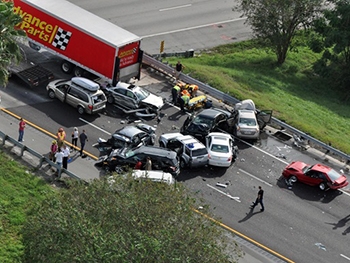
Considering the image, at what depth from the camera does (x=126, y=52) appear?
4119 centimetres

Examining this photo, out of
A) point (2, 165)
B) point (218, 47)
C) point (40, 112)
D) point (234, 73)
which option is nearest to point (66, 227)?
point (2, 165)

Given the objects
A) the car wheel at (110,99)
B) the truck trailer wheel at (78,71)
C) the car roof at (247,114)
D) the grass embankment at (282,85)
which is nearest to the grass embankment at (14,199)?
the car wheel at (110,99)

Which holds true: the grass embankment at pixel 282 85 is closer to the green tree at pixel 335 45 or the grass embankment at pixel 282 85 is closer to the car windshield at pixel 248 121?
the green tree at pixel 335 45

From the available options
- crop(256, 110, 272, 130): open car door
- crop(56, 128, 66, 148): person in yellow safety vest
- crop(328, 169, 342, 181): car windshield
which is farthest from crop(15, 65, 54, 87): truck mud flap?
crop(328, 169, 342, 181): car windshield

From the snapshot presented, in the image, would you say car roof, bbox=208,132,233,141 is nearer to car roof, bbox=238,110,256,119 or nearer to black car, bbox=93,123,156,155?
car roof, bbox=238,110,256,119

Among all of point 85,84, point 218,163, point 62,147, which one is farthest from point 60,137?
point 218,163

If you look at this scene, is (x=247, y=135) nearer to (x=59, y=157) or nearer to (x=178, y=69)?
(x=178, y=69)

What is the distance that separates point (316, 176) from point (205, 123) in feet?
21.7

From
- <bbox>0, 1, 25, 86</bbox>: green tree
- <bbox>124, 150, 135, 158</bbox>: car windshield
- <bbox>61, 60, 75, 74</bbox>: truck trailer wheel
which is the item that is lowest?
<bbox>61, 60, 75, 74</bbox>: truck trailer wheel

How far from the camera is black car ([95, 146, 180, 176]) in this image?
112 ft

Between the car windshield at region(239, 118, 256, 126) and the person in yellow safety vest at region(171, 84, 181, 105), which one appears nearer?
the car windshield at region(239, 118, 256, 126)

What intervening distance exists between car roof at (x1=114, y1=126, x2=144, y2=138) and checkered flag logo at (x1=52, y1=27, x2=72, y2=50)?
817 cm

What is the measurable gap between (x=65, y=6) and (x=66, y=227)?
23.8 meters

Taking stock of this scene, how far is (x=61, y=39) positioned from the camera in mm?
42000
